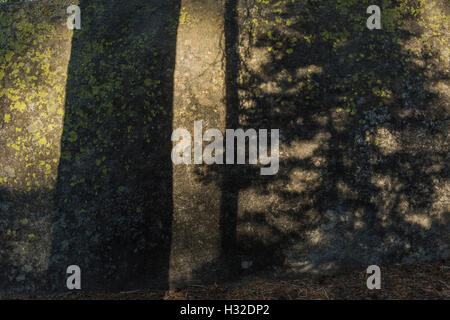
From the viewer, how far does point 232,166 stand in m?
4.07

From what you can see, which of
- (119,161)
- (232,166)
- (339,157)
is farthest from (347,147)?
(119,161)

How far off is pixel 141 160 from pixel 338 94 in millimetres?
2880

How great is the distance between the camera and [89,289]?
398cm

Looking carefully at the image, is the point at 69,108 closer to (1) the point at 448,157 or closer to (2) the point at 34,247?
(2) the point at 34,247

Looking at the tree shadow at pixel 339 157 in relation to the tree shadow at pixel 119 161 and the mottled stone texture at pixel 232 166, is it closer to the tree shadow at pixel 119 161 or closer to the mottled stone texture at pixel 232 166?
the mottled stone texture at pixel 232 166

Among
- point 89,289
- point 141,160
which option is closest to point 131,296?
point 89,289

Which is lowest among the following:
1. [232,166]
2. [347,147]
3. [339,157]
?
[232,166]

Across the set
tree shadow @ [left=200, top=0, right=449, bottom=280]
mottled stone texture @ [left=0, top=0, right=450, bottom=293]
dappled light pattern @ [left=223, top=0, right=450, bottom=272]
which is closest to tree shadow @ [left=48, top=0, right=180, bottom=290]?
mottled stone texture @ [left=0, top=0, right=450, bottom=293]

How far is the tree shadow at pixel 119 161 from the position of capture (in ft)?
13.1

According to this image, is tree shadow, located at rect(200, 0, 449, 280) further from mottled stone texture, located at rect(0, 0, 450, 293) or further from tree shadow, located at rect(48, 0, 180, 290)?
tree shadow, located at rect(48, 0, 180, 290)

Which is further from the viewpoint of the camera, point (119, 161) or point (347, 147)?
point (119, 161)

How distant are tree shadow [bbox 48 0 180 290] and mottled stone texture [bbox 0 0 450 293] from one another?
0.8 inches

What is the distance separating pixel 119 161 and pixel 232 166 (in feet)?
5.18

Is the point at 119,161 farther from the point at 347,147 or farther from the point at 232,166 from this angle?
the point at 347,147
